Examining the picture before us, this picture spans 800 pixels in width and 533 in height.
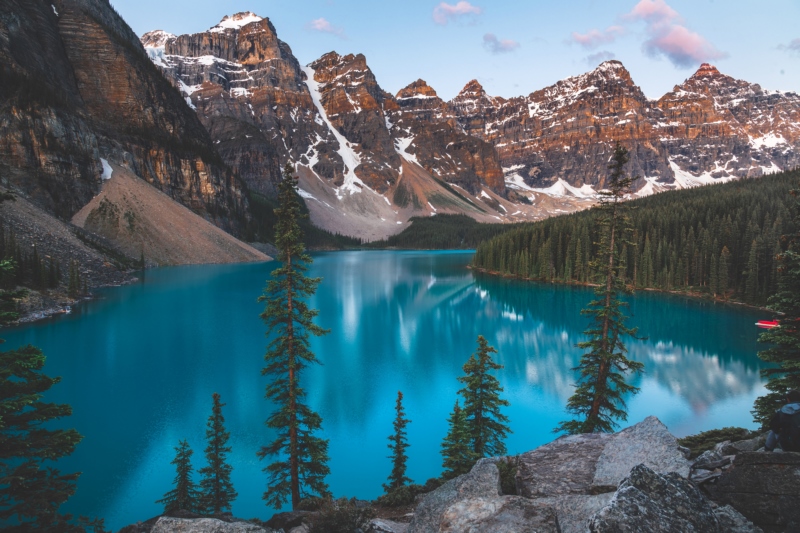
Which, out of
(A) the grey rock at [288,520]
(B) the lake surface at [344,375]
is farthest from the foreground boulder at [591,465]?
(B) the lake surface at [344,375]

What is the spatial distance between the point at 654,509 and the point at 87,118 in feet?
423

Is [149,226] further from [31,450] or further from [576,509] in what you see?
[576,509]

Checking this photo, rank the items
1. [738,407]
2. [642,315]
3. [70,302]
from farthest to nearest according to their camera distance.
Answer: [642,315], [70,302], [738,407]

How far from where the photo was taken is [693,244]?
7000 centimetres

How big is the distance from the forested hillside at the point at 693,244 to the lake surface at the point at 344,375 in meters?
8.53

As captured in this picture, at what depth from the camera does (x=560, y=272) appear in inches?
3383

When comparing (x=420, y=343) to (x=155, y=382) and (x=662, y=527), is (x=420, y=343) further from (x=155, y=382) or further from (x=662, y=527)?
(x=662, y=527)

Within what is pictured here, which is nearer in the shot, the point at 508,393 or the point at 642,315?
the point at 508,393

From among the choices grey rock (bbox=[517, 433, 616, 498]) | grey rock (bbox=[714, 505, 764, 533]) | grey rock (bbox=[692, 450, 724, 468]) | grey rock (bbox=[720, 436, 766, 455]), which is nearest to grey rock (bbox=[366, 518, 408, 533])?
grey rock (bbox=[517, 433, 616, 498])

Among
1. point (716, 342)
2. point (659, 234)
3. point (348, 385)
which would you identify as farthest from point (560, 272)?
point (348, 385)

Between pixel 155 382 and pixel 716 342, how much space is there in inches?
1851

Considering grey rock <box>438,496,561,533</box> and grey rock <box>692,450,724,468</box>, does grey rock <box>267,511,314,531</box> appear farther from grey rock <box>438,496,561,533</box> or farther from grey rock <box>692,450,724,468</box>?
grey rock <box>692,450,724,468</box>

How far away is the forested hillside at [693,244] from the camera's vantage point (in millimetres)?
60281

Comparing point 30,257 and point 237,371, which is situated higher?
point 30,257
